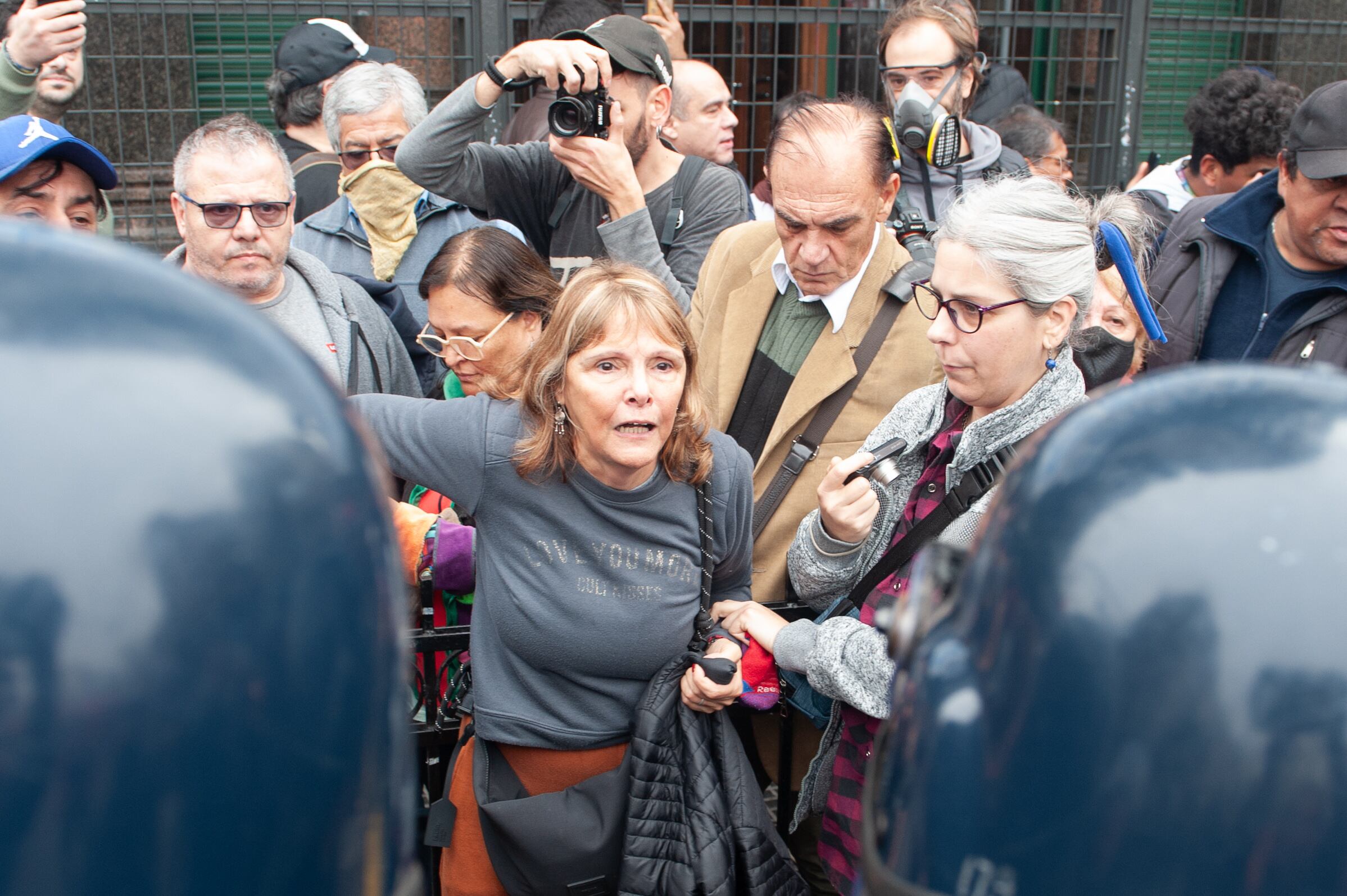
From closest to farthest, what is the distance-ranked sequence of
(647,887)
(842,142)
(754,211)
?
(647,887) < (842,142) < (754,211)

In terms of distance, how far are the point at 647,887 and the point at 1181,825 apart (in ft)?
4.36

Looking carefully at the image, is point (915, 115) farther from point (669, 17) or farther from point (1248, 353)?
point (669, 17)

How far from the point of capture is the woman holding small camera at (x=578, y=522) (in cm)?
193

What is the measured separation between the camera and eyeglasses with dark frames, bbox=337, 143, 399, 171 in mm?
3516

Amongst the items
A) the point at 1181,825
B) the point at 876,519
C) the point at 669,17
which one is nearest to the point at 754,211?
the point at 669,17

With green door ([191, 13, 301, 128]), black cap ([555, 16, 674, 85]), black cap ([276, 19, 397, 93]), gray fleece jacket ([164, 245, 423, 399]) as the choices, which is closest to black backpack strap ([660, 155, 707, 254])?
black cap ([555, 16, 674, 85])

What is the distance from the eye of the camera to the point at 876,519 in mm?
2096

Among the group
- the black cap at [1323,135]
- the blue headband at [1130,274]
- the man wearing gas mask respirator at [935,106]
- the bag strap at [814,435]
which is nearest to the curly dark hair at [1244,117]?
the man wearing gas mask respirator at [935,106]

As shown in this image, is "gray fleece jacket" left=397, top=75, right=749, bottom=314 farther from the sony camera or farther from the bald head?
the bald head

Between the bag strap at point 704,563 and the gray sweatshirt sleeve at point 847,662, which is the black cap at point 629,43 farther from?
the gray sweatshirt sleeve at point 847,662

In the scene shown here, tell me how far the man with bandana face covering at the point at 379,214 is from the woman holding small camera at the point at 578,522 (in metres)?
1.32

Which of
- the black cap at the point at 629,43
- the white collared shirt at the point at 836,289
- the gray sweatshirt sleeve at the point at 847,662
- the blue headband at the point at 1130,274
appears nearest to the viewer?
the gray sweatshirt sleeve at the point at 847,662

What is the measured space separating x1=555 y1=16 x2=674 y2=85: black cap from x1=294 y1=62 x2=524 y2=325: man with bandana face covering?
65 cm

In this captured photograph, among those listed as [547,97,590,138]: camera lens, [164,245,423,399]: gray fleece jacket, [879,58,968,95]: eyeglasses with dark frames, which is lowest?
[164,245,423,399]: gray fleece jacket
